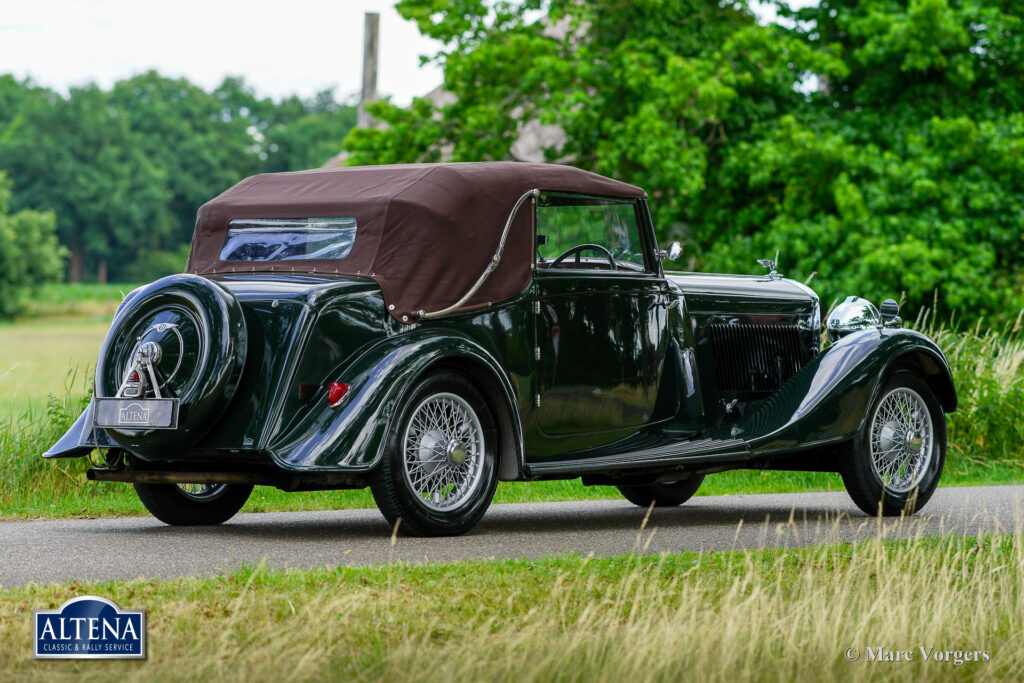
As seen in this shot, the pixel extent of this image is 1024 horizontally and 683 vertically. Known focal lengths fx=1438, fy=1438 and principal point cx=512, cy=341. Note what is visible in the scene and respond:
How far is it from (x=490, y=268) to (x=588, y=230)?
1.13 meters

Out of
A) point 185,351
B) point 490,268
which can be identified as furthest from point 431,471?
point 185,351

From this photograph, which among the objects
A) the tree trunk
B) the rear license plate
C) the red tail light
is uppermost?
the red tail light

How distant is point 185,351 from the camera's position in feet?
24.0

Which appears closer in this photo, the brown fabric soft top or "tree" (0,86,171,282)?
the brown fabric soft top

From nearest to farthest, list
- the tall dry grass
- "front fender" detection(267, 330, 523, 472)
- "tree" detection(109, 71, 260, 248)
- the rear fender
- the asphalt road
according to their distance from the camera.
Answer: the asphalt road, "front fender" detection(267, 330, 523, 472), the rear fender, the tall dry grass, "tree" detection(109, 71, 260, 248)

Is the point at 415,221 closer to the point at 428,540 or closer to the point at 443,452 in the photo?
the point at 443,452

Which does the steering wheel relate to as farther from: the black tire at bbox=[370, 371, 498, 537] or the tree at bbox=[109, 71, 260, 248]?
the tree at bbox=[109, 71, 260, 248]

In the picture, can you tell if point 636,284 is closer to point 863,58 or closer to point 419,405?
point 419,405

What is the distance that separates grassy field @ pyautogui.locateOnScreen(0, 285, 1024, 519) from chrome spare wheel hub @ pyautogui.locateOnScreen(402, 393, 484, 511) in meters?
2.56

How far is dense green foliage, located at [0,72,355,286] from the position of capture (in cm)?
8769

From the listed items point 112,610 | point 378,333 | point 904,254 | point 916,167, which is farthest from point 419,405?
point 916,167

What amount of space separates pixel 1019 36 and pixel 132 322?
63.9 ft

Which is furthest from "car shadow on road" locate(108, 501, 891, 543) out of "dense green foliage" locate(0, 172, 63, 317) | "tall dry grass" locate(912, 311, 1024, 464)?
"dense green foliage" locate(0, 172, 63, 317)

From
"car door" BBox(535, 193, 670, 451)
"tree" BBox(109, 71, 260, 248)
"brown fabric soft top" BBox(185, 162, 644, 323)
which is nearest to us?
"brown fabric soft top" BBox(185, 162, 644, 323)
